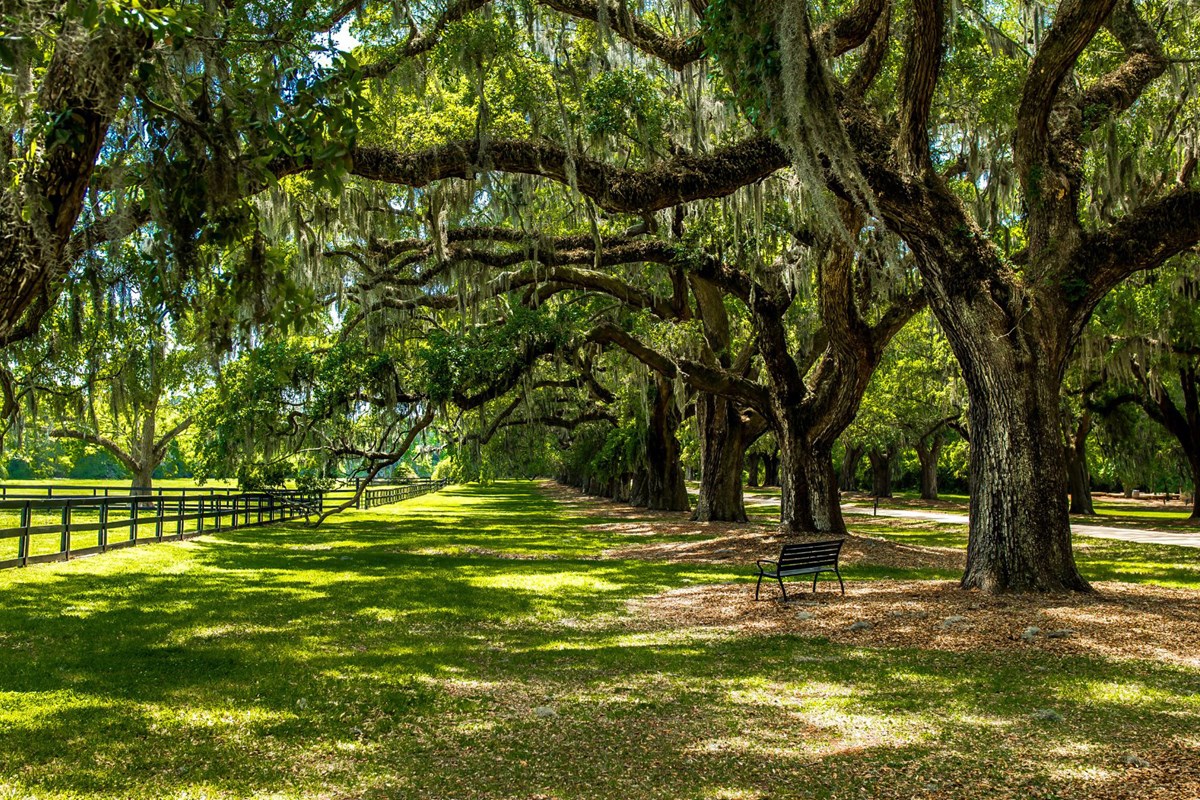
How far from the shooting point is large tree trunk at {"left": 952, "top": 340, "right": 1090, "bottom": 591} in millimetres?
9203

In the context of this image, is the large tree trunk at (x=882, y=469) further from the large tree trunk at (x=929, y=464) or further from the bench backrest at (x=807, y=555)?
the bench backrest at (x=807, y=555)

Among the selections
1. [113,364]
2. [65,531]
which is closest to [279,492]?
[113,364]

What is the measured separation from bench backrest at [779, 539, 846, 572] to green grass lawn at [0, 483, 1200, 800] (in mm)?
1768

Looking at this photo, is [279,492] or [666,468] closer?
[279,492]

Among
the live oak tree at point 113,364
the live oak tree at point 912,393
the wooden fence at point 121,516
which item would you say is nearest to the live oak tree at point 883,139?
the live oak tree at point 113,364

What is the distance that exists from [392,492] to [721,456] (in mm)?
25001

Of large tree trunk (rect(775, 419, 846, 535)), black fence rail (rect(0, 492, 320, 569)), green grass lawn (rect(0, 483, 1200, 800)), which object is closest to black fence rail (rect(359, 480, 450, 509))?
black fence rail (rect(0, 492, 320, 569))

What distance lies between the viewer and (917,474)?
63.5 metres

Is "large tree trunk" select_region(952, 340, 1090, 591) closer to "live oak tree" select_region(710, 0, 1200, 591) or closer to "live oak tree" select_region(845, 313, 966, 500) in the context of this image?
"live oak tree" select_region(710, 0, 1200, 591)

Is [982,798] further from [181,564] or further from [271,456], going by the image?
[271,456]

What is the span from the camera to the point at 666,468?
97.7 ft

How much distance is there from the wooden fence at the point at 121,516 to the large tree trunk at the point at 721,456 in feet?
34.3

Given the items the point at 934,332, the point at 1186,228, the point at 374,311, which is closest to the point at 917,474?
the point at 934,332

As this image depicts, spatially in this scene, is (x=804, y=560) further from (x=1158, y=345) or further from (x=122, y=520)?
(x=122, y=520)
